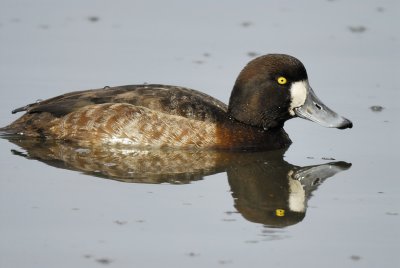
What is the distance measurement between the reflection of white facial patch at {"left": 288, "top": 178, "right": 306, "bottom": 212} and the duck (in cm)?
118

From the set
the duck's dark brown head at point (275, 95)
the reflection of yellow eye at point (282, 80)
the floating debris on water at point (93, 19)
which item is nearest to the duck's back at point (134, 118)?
the duck's dark brown head at point (275, 95)

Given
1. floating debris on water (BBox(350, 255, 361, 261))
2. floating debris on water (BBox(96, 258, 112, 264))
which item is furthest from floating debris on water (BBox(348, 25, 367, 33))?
floating debris on water (BBox(96, 258, 112, 264))

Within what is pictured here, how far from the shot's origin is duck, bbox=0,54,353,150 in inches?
419

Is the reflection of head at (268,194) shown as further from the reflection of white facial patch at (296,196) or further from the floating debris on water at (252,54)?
the floating debris on water at (252,54)

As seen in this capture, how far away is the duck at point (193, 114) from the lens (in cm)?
1064

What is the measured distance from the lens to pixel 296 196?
365 inches

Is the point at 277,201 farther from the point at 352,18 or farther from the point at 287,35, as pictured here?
the point at 352,18

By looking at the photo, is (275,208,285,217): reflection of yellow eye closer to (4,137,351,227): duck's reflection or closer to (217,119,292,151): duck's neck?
(4,137,351,227): duck's reflection

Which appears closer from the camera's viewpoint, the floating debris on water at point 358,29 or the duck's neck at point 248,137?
the duck's neck at point 248,137

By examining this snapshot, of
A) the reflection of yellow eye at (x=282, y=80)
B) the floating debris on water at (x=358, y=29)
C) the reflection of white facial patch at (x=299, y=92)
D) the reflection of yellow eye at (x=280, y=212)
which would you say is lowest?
the reflection of yellow eye at (x=280, y=212)

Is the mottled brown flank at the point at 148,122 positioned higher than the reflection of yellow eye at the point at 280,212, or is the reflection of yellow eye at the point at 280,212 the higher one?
the mottled brown flank at the point at 148,122

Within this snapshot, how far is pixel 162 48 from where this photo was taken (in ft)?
43.3

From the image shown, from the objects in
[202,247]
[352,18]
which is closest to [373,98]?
[352,18]

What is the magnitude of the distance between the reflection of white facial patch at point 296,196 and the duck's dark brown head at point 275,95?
1229 millimetres
